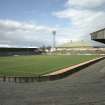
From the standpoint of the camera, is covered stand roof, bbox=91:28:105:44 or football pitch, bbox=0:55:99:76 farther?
football pitch, bbox=0:55:99:76

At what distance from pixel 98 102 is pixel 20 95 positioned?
3870 millimetres

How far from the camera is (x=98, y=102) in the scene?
428 inches

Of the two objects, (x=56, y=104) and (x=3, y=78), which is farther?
(x=3, y=78)

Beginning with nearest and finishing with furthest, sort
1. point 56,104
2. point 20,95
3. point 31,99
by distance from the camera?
point 56,104 < point 31,99 < point 20,95

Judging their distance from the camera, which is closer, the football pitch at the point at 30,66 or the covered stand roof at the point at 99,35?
the covered stand roof at the point at 99,35

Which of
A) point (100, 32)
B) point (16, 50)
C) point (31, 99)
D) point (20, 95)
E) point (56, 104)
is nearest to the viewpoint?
point (56, 104)

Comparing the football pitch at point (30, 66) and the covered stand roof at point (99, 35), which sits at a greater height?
the covered stand roof at point (99, 35)

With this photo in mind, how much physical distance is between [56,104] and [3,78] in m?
10.0

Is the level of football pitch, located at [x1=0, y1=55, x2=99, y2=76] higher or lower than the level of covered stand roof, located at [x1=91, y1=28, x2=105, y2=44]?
lower

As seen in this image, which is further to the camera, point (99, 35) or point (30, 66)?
point (30, 66)

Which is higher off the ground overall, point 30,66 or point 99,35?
point 99,35

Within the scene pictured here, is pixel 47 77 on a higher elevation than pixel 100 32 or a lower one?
lower

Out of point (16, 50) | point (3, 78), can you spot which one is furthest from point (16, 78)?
point (16, 50)

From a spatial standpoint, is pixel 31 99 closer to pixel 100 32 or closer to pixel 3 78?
pixel 3 78
